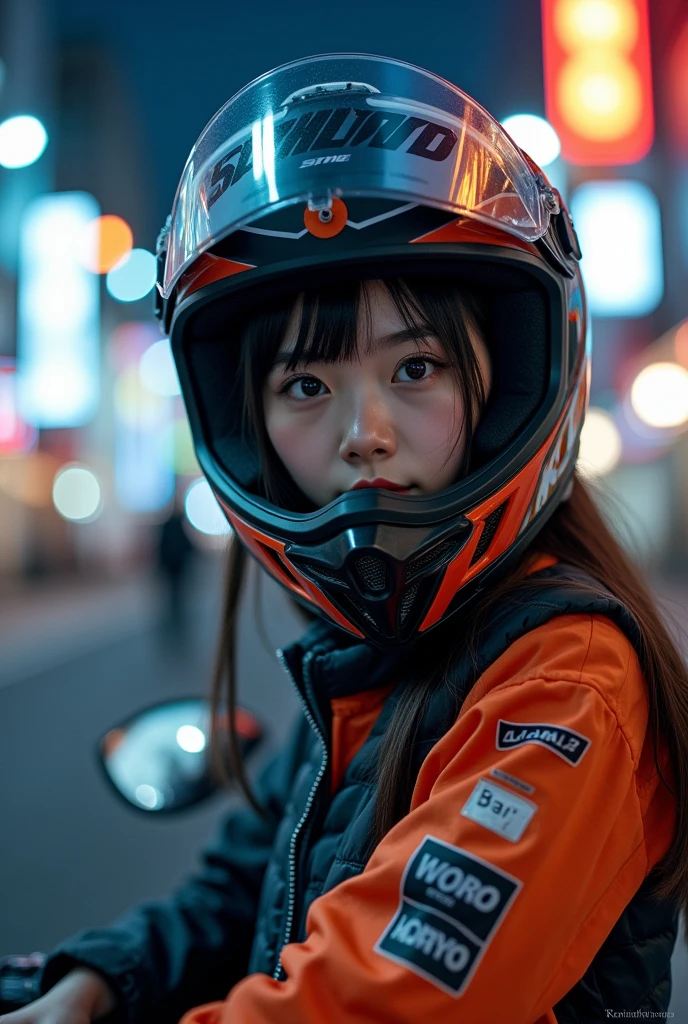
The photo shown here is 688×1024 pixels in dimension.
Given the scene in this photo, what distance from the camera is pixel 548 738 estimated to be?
705 millimetres

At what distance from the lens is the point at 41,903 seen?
2426mm

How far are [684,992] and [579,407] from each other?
0.78m

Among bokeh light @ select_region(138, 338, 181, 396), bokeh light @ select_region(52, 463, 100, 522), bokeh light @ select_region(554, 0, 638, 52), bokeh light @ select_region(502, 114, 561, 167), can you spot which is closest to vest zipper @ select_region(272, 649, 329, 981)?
bokeh light @ select_region(502, 114, 561, 167)

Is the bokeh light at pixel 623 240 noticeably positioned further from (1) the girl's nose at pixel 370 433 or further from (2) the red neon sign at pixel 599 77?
(1) the girl's nose at pixel 370 433

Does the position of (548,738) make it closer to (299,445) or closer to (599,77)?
(299,445)

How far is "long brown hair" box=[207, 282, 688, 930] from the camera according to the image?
2.64 ft

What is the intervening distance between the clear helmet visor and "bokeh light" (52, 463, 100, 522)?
12.3m

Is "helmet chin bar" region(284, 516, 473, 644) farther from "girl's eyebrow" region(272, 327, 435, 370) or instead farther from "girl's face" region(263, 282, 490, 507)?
"girl's eyebrow" region(272, 327, 435, 370)

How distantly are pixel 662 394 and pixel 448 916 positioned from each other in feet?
28.4

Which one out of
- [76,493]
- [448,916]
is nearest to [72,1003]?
[448,916]

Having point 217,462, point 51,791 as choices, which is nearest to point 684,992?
point 217,462

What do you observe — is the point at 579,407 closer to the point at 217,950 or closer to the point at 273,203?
the point at 273,203

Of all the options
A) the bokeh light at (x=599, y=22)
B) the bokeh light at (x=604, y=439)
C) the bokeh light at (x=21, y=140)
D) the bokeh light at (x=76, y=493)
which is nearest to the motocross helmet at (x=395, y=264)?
the bokeh light at (x=21, y=140)

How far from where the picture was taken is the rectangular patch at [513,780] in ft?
2.26
